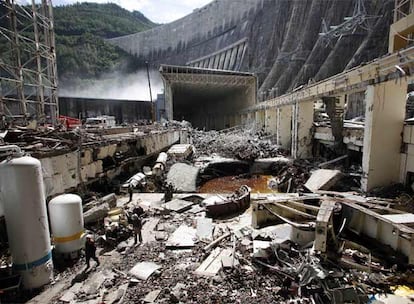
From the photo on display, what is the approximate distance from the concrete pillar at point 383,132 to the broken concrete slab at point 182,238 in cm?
636

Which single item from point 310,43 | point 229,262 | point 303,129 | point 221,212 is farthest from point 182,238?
Answer: point 310,43

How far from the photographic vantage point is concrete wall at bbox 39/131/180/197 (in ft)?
23.7

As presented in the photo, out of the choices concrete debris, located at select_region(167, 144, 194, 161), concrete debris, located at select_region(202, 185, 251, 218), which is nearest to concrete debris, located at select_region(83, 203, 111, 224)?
concrete debris, located at select_region(202, 185, 251, 218)

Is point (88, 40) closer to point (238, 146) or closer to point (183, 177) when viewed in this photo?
point (238, 146)

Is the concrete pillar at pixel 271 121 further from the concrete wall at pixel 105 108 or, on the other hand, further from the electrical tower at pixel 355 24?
the concrete wall at pixel 105 108

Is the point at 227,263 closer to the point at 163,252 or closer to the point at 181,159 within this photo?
the point at 163,252

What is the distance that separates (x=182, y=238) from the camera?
661cm

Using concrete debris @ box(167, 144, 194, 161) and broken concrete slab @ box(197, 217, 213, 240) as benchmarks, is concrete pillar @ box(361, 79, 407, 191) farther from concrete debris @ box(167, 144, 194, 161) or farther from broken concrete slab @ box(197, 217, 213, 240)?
concrete debris @ box(167, 144, 194, 161)

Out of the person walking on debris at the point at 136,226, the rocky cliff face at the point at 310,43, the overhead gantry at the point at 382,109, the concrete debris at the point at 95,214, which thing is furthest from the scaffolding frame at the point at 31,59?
the rocky cliff face at the point at 310,43

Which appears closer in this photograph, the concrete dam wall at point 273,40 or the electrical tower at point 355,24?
the electrical tower at point 355,24

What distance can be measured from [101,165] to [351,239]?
9205mm

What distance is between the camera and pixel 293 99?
15.3m

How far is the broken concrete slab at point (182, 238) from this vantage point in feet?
20.6

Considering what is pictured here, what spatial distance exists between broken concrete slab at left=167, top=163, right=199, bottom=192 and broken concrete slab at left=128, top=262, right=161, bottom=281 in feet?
20.9
